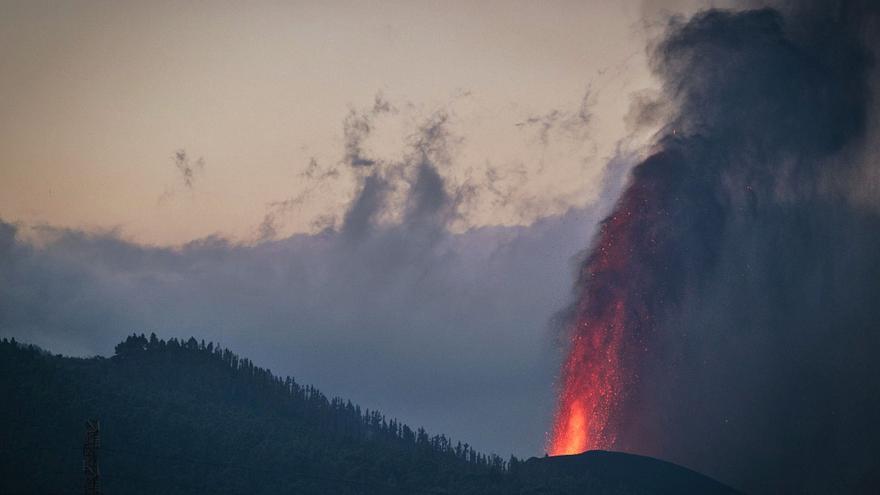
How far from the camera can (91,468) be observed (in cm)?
12094

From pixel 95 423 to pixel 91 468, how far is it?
819cm

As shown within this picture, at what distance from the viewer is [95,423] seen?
115 m
